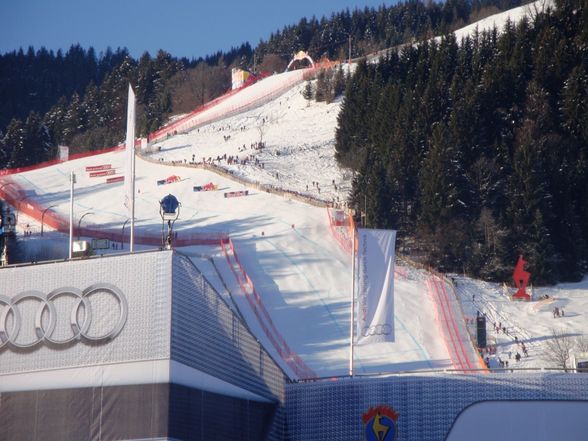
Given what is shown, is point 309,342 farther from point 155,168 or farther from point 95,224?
point 155,168

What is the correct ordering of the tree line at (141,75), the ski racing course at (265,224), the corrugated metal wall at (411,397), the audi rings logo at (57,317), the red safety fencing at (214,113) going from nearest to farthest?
1. the audi rings logo at (57,317)
2. the corrugated metal wall at (411,397)
3. the ski racing course at (265,224)
4. the red safety fencing at (214,113)
5. the tree line at (141,75)

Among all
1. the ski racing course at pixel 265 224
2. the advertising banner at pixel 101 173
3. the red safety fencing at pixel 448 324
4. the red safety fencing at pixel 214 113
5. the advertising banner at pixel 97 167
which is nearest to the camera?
the red safety fencing at pixel 448 324

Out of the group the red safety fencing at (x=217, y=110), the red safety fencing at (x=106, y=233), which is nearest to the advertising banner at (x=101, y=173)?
the red safety fencing at (x=106, y=233)

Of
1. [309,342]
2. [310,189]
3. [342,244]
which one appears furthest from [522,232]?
[309,342]

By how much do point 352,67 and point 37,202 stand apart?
31.8m

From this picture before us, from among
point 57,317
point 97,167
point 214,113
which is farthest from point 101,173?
point 57,317

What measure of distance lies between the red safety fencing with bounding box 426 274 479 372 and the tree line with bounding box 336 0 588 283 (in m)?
4.43

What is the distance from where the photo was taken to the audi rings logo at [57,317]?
22.6 metres

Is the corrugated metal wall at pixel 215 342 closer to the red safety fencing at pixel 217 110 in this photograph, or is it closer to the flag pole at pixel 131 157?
the flag pole at pixel 131 157

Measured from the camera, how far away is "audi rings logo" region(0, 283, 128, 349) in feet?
74.2

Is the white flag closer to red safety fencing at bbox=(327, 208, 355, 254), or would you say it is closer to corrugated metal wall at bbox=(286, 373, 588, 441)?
corrugated metal wall at bbox=(286, 373, 588, 441)

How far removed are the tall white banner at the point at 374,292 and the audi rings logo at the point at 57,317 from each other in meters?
6.07

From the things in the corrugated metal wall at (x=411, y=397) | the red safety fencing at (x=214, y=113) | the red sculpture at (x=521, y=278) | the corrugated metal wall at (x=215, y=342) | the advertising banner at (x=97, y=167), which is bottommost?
the corrugated metal wall at (x=411, y=397)

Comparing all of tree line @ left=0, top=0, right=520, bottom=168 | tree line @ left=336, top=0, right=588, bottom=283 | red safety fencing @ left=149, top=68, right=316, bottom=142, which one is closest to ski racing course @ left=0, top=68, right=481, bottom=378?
red safety fencing @ left=149, top=68, right=316, bottom=142
